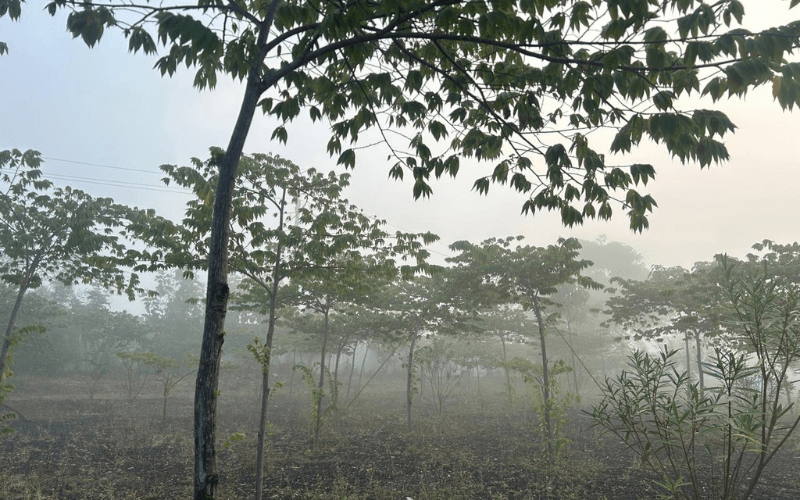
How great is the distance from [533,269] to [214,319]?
920 cm

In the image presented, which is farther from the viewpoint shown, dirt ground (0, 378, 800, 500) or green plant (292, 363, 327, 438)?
green plant (292, 363, 327, 438)

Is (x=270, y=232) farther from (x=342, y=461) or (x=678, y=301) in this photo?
(x=678, y=301)

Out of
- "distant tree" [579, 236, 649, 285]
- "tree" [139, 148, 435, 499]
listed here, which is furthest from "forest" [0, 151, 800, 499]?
"distant tree" [579, 236, 649, 285]

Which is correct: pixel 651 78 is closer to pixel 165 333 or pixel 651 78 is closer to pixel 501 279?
pixel 501 279

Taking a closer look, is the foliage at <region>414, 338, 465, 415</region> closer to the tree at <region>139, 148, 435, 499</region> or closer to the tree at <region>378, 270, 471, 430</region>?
the tree at <region>378, 270, 471, 430</region>

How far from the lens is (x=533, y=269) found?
1074 centimetres

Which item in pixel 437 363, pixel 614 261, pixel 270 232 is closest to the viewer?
pixel 270 232

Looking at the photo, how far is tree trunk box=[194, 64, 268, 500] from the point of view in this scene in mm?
2953

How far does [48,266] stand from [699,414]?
17.1m

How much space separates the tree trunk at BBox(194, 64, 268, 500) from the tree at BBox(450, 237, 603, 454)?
8258 millimetres

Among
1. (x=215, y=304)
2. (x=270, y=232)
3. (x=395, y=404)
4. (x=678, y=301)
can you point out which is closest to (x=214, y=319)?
(x=215, y=304)

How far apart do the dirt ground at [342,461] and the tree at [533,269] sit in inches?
72.9

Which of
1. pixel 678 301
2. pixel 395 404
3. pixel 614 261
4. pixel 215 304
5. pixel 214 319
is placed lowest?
pixel 395 404

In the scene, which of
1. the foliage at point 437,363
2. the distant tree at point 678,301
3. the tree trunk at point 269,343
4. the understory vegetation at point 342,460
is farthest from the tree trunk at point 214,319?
the distant tree at point 678,301
